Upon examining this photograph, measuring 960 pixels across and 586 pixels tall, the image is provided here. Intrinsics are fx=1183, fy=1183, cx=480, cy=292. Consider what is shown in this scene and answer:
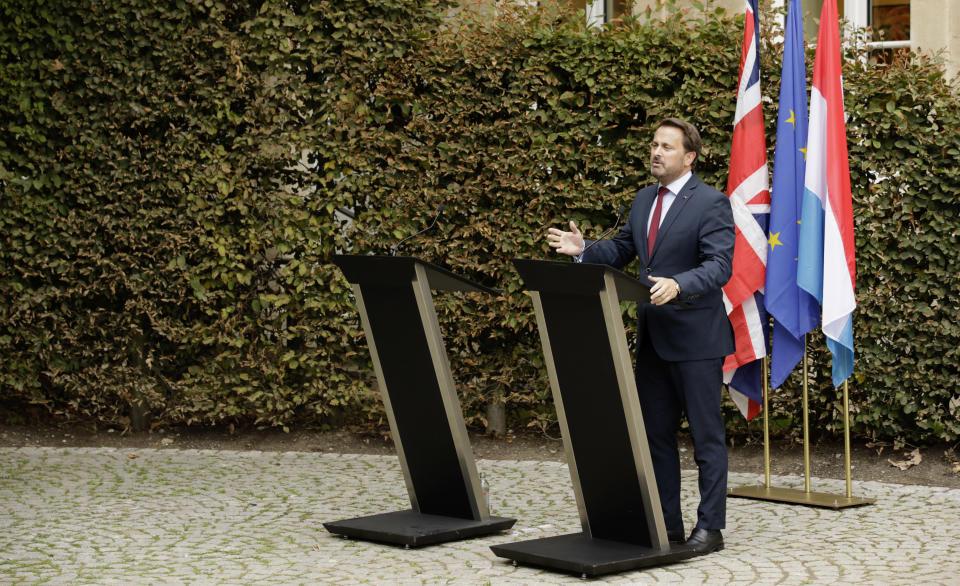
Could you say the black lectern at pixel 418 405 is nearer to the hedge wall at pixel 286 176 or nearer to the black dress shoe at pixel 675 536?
the black dress shoe at pixel 675 536

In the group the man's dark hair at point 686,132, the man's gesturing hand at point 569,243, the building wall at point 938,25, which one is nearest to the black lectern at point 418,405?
the man's gesturing hand at point 569,243

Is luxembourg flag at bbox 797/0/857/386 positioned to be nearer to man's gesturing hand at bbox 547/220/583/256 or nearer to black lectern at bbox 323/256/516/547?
man's gesturing hand at bbox 547/220/583/256

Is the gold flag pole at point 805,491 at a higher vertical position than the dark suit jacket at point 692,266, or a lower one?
lower

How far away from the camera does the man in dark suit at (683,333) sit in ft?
17.6

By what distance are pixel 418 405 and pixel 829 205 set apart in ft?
8.09

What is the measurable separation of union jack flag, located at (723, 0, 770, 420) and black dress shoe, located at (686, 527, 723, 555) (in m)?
1.36

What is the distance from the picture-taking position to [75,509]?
6.57 meters

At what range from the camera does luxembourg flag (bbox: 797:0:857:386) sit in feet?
20.9

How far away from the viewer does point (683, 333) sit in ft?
17.6

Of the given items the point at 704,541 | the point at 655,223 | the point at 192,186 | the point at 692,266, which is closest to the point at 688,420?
the point at 704,541

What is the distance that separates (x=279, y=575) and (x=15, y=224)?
15.1 ft

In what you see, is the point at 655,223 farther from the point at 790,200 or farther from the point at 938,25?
the point at 938,25

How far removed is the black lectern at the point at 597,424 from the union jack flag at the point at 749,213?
5.39ft

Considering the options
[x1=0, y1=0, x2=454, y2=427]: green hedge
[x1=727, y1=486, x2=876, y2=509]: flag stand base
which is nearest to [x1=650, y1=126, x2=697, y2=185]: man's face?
[x1=727, y1=486, x2=876, y2=509]: flag stand base
